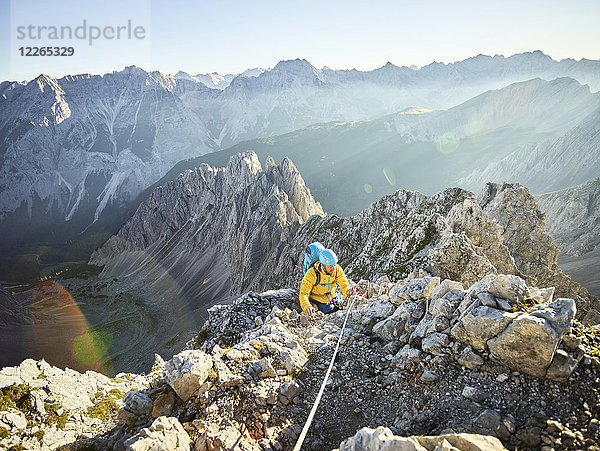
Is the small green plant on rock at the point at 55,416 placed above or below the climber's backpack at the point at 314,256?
below

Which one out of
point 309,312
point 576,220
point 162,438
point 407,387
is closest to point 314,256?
point 309,312

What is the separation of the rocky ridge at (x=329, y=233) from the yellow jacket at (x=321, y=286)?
6948mm

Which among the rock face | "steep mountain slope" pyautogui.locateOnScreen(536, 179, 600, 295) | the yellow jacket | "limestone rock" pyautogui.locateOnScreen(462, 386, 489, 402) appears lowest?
"steep mountain slope" pyautogui.locateOnScreen(536, 179, 600, 295)

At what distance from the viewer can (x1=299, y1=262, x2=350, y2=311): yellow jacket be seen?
13.7 m

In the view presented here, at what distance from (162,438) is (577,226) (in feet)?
313

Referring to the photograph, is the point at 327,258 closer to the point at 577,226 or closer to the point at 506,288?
the point at 506,288

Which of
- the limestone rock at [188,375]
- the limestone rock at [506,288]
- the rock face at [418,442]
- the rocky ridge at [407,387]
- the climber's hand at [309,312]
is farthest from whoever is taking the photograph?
the climber's hand at [309,312]

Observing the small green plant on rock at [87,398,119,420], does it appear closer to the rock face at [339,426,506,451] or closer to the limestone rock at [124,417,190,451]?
the limestone rock at [124,417,190,451]

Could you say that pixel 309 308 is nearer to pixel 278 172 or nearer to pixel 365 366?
pixel 365 366

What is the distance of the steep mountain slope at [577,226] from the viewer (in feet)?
207

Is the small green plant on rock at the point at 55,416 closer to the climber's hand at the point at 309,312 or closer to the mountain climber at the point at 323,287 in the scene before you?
the climber's hand at the point at 309,312

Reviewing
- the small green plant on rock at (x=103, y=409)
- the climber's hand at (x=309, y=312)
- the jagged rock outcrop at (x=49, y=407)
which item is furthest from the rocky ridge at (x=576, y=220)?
the jagged rock outcrop at (x=49, y=407)

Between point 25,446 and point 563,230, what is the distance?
9719 centimetres

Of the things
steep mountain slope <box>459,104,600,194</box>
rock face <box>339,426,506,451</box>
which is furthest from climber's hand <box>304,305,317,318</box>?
steep mountain slope <box>459,104,600,194</box>
